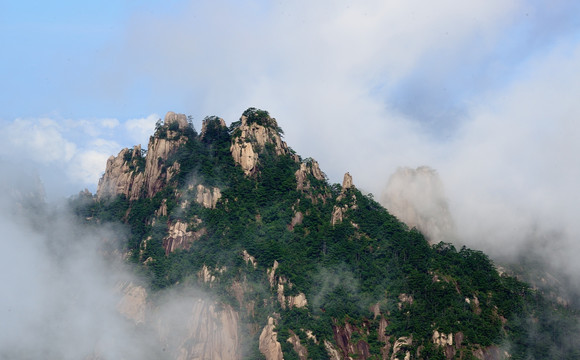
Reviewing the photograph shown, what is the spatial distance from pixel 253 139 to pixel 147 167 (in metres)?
29.6

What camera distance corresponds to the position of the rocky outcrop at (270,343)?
148 m

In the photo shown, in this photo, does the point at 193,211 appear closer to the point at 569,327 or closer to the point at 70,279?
the point at 70,279

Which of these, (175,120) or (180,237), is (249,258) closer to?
(180,237)

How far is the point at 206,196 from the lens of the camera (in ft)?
583

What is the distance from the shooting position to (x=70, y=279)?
169250 mm

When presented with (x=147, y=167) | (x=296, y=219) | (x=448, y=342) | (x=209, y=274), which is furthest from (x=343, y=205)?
(x=147, y=167)

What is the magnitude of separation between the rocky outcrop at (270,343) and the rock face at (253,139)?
1923 inches

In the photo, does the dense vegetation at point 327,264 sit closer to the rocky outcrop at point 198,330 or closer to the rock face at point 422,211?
the rocky outcrop at point 198,330

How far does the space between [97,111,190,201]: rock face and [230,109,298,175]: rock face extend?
14847mm

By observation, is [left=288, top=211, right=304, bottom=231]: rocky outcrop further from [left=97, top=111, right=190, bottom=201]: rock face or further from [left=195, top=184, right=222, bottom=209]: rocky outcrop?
[left=97, top=111, right=190, bottom=201]: rock face

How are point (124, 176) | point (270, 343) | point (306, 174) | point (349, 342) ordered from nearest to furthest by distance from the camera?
point (270, 343) → point (349, 342) → point (306, 174) → point (124, 176)

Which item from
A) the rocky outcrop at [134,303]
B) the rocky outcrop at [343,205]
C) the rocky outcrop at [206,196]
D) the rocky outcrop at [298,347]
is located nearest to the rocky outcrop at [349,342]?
the rocky outcrop at [298,347]

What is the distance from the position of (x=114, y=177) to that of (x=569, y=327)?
121610 millimetres

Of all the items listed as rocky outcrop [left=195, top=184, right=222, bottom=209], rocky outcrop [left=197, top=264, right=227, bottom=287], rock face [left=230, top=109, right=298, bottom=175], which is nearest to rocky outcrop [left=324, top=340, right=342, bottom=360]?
rocky outcrop [left=197, top=264, right=227, bottom=287]
